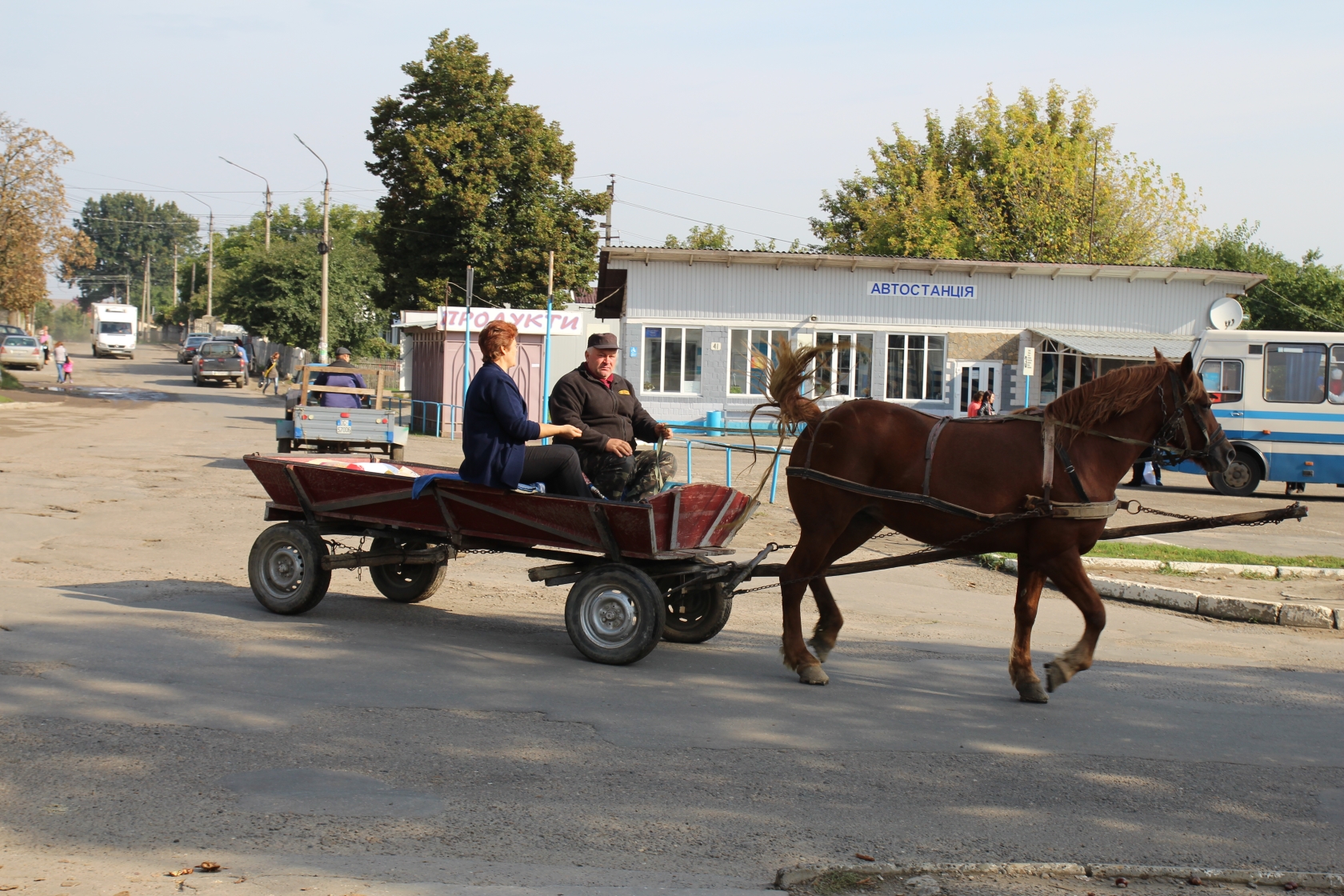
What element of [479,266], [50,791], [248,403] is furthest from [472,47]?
[50,791]

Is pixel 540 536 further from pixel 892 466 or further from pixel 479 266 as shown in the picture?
pixel 479 266

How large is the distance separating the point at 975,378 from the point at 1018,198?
61.0 ft

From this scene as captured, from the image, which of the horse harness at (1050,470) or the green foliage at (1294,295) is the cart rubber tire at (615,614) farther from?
the green foliage at (1294,295)

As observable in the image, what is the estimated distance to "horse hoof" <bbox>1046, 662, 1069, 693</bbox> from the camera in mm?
6621

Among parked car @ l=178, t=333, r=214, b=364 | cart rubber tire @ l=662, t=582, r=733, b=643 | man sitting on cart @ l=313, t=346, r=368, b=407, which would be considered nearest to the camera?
cart rubber tire @ l=662, t=582, r=733, b=643

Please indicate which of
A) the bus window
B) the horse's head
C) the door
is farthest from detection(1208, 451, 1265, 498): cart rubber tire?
the horse's head

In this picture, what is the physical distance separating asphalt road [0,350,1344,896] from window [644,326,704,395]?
84.0 feet

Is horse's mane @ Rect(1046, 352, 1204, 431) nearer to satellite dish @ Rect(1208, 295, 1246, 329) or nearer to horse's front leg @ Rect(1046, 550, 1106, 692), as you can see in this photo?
horse's front leg @ Rect(1046, 550, 1106, 692)

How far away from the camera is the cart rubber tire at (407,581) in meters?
8.83

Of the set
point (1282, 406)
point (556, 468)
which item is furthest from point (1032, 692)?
point (1282, 406)

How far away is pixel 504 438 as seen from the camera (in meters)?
7.39

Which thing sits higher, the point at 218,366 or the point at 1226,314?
the point at 1226,314

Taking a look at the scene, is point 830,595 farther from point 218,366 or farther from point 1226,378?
point 218,366

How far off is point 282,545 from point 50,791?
11.8 feet
